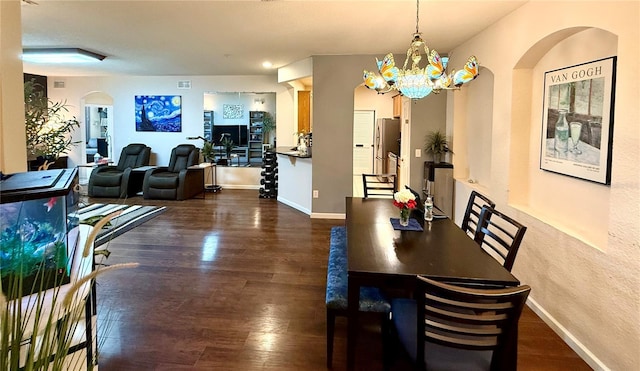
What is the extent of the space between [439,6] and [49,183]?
3369mm

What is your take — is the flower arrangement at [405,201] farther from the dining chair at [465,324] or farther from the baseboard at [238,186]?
the baseboard at [238,186]

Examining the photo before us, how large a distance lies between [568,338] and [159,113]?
8.74 metres

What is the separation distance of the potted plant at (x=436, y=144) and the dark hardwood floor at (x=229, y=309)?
6.60 feet

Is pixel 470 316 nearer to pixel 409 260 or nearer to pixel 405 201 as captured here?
pixel 409 260

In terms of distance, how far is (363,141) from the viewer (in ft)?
37.2

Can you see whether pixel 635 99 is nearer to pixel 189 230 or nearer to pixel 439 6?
pixel 439 6

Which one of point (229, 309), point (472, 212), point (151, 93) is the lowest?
point (229, 309)

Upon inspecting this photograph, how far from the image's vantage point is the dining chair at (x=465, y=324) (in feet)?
5.14

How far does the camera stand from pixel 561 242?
2869 millimetres

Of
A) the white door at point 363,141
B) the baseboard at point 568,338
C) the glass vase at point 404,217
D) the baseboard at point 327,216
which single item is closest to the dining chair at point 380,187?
the baseboard at point 327,216

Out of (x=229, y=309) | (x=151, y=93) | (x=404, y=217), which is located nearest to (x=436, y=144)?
(x=404, y=217)

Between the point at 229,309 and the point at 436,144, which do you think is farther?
the point at 436,144

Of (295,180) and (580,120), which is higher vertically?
(580,120)

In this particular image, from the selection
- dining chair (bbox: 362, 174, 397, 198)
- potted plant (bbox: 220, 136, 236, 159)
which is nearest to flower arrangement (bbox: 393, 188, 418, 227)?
dining chair (bbox: 362, 174, 397, 198)
